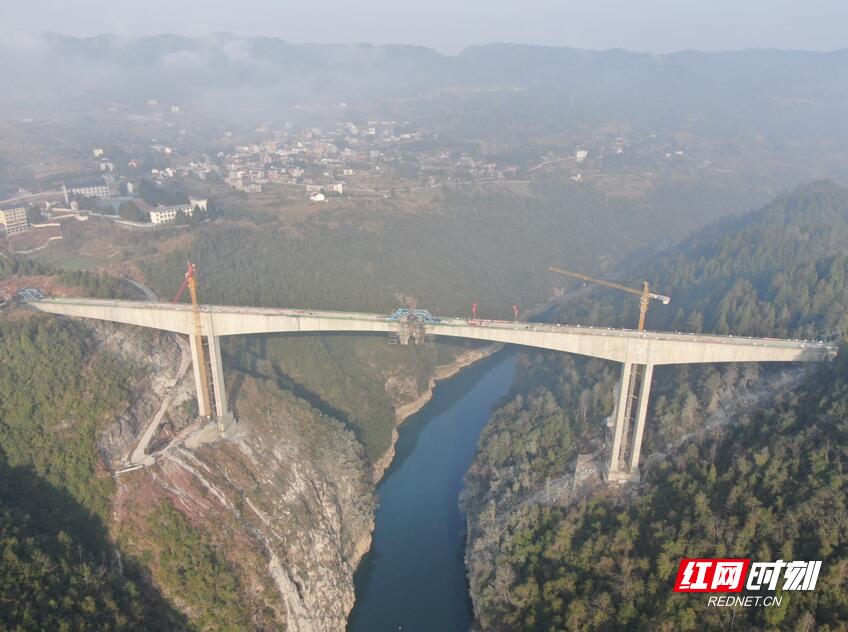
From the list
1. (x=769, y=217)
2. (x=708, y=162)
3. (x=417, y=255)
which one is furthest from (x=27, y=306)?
(x=708, y=162)

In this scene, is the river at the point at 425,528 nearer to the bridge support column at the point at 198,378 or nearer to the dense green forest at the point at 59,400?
the bridge support column at the point at 198,378

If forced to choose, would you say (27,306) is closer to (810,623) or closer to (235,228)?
(235,228)

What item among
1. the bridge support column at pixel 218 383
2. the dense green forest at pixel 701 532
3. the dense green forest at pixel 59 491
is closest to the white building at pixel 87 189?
the dense green forest at pixel 59 491

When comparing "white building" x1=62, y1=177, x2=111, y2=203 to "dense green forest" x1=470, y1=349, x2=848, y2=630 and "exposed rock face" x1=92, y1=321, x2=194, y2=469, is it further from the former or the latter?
"dense green forest" x1=470, y1=349, x2=848, y2=630

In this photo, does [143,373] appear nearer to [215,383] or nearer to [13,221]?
[215,383]

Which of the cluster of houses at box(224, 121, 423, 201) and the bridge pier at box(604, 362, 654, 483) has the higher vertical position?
the cluster of houses at box(224, 121, 423, 201)

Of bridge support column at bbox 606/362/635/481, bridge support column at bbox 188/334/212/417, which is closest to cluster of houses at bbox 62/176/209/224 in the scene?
bridge support column at bbox 188/334/212/417
